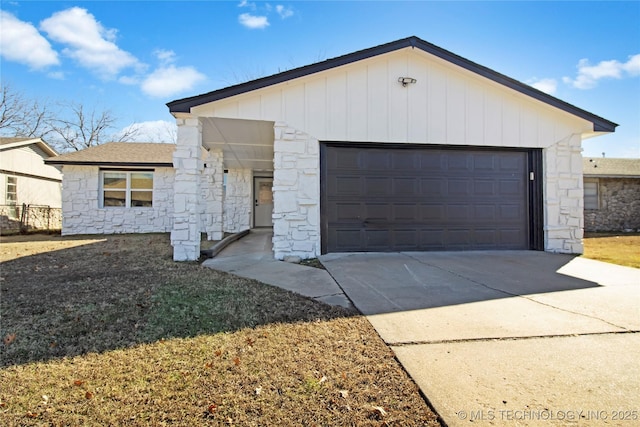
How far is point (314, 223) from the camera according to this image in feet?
22.3

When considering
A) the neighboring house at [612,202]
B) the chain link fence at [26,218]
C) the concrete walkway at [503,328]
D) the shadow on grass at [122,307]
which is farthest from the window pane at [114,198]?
the neighboring house at [612,202]

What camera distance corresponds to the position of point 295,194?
22.0 ft

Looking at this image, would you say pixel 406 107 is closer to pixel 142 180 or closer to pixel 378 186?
pixel 378 186

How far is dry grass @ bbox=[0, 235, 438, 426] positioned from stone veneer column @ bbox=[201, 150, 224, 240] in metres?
5.67

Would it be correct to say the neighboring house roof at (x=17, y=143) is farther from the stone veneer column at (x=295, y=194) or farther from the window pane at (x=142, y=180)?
the stone veneer column at (x=295, y=194)

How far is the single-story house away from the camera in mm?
6625

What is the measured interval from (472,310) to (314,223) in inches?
153

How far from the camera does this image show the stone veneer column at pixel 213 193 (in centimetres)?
998

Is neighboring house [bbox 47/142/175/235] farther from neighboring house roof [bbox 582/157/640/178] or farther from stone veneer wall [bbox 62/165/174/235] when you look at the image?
neighboring house roof [bbox 582/157/640/178]

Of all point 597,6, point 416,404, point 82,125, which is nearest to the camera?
point 416,404

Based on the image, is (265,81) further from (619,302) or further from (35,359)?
(619,302)

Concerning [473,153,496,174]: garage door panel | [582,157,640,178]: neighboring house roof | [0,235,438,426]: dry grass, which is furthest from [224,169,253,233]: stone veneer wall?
→ [582,157,640,178]: neighboring house roof

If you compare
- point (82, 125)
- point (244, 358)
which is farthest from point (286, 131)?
point (82, 125)

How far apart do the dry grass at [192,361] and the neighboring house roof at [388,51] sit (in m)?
3.88
